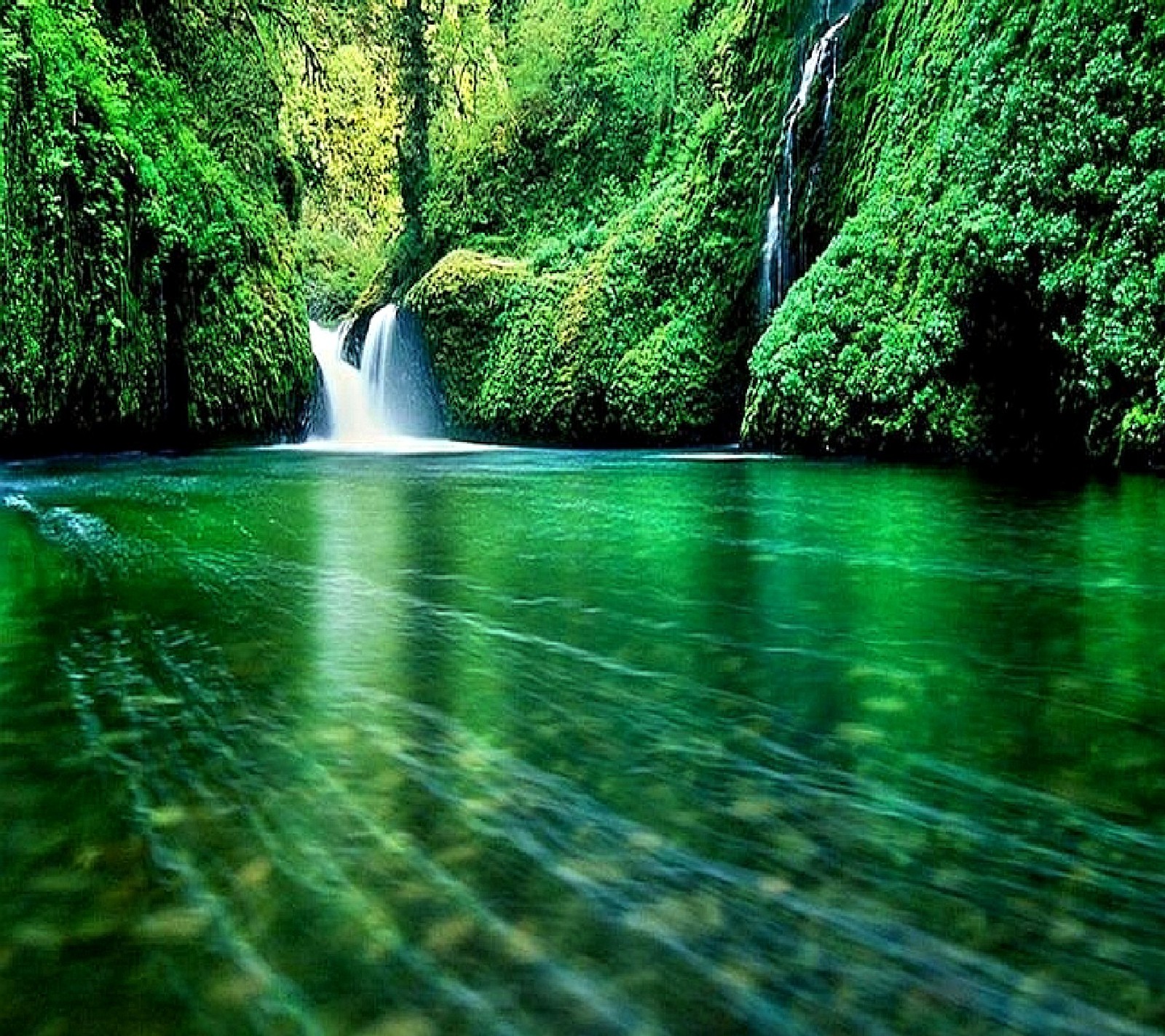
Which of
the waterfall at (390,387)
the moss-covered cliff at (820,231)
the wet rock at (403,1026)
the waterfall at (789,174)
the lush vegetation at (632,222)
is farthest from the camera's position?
the waterfall at (390,387)

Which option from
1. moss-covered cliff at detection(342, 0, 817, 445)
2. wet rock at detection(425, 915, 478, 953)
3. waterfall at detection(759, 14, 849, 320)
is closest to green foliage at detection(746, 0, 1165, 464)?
waterfall at detection(759, 14, 849, 320)

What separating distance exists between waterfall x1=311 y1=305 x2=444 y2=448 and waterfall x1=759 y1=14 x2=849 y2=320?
829cm

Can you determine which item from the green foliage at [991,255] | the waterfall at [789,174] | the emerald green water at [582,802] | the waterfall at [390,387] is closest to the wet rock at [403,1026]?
the emerald green water at [582,802]

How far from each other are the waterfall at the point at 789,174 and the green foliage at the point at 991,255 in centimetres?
70

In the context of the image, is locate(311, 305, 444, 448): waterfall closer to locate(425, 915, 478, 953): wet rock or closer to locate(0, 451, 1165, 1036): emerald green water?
locate(0, 451, 1165, 1036): emerald green water

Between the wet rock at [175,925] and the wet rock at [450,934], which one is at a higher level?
the wet rock at [175,925]

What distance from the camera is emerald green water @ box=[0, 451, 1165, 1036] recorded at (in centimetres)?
129

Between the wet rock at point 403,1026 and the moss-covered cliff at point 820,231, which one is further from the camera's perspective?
the moss-covered cliff at point 820,231

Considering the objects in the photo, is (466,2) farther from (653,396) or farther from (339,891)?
Answer: (339,891)

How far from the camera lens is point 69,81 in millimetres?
13000

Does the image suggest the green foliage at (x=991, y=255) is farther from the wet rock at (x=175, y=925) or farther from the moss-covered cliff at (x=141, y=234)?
the wet rock at (x=175, y=925)

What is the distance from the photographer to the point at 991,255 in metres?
10.4

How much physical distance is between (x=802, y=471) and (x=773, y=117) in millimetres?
8451

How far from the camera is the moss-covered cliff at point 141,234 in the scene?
12.1 m
